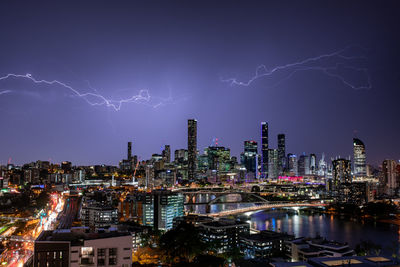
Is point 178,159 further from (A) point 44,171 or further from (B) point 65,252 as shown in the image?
(B) point 65,252

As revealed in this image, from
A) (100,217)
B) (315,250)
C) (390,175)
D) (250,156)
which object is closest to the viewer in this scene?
(315,250)

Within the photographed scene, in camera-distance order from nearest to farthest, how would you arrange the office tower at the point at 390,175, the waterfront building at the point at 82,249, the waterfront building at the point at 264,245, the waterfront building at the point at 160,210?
1. the waterfront building at the point at 82,249
2. the waterfront building at the point at 264,245
3. the waterfront building at the point at 160,210
4. the office tower at the point at 390,175

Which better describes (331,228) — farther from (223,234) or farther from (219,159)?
(219,159)

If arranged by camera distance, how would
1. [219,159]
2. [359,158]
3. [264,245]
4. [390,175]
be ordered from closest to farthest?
1. [264,245]
2. [390,175]
3. [359,158]
4. [219,159]

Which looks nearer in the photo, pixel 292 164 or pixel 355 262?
pixel 355 262

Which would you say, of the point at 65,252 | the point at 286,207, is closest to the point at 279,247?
the point at 65,252

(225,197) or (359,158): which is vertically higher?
(359,158)

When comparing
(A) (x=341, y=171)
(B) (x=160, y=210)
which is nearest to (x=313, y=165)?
(A) (x=341, y=171)

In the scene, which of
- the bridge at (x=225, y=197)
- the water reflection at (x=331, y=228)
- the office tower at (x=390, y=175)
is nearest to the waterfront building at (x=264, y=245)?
the water reflection at (x=331, y=228)

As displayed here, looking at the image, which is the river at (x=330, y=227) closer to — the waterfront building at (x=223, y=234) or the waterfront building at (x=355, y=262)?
the waterfront building at (x=223, y=234)
